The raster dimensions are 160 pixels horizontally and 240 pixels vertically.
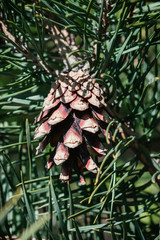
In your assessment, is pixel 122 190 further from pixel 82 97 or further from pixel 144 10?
pixel 144 10

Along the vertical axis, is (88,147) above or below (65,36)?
below

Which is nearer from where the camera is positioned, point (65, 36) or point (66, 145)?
point (66, 145)

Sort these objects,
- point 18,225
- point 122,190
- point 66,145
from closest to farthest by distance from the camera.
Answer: point 66,145
point 122,190
point 18,225

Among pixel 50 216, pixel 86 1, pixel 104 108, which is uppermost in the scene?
pixel 86 1

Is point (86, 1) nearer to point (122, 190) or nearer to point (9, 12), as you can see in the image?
point (9, 12)

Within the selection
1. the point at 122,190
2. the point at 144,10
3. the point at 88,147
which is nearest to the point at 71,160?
the point at 88,147

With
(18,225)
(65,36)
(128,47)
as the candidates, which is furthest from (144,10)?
(18,225)

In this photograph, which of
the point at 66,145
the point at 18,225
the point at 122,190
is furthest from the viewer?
the point at 18,225
